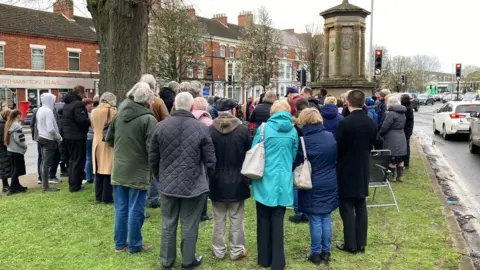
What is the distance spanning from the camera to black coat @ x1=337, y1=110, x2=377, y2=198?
5094mm

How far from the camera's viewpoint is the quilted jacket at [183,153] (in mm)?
4566

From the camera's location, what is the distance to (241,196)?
4887 mm

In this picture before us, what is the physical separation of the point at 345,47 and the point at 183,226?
53.9 feet

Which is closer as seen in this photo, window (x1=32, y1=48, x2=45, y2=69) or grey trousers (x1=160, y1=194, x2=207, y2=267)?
grey trousers (x1=160, y1=194, x2=207, y2=267)

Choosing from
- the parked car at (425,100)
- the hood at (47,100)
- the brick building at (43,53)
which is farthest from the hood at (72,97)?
the parked car at (425,100)

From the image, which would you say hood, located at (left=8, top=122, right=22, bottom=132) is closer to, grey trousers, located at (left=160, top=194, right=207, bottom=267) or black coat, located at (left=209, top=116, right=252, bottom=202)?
grey trousers, located at (left=160, top=194, right=207, bottom=267)

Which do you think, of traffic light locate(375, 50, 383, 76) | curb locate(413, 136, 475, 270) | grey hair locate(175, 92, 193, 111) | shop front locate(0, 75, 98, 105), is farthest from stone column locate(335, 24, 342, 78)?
shop front locate(0, 75, 98, 105)

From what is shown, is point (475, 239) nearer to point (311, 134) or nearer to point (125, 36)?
point (311, 134)

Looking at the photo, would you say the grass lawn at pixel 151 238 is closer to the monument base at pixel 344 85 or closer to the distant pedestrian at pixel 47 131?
the distant pedestrian at pixel 47 131

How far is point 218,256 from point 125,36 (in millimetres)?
5047

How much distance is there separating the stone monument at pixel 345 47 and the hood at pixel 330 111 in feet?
42.0

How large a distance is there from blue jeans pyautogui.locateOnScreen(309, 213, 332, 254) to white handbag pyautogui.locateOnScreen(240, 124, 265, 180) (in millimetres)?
882

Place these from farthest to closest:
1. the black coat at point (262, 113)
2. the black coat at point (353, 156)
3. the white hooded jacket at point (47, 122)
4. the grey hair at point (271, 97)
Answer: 1. the white hooded jacket at point (47, 122)
2. the grey hair at point (271, 97)
3. the black coat at point (262, 113)
4. the black coat at point (353, 156)

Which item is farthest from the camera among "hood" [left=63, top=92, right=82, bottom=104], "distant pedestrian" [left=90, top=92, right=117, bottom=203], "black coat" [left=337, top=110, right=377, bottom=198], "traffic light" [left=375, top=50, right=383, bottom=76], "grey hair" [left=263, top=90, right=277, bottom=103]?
"traffic light" [left=375, top=50, right=383, bottom=76]
